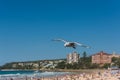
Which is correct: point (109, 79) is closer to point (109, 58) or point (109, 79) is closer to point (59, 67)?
point (59, 67)

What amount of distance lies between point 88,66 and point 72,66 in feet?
22.0

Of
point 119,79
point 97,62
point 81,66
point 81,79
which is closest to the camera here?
point 119,79

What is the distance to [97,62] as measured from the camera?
649 feet

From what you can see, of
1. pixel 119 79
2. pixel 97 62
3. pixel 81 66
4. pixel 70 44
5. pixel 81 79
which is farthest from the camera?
pixel 97 62

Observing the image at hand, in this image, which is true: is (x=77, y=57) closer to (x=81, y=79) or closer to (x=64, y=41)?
(x=81, y=79)

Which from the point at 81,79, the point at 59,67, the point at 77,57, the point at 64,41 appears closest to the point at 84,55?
the point at 77,57

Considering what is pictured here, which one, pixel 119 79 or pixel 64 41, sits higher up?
pixel 64 41

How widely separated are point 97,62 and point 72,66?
23.1 metres

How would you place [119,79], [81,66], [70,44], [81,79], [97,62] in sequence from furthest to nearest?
[97,62] → [81,66] → [81,79] → [119,79] → [70,44]

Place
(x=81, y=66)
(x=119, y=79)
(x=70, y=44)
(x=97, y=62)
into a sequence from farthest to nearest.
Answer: (x=97, y=62) < (x=81, y=66) < (x=119, y=79) < (x=70, y=44)

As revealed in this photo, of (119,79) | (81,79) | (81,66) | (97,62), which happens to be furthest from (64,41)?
(97,62)

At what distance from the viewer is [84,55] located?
199 meters

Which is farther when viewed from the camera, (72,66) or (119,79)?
(72,66)

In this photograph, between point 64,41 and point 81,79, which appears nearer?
point 64,41
